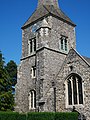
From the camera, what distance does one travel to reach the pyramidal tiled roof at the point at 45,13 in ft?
100.0

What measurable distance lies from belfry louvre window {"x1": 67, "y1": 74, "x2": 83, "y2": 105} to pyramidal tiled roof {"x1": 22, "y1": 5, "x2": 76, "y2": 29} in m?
10.5

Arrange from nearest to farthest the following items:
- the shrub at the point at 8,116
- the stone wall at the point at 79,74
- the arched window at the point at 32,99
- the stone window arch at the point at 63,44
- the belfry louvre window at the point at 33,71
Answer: the shrub at the point at 8,116 < the stone wall at the point at 79,74 < the arched window at the point at 32,99 < the belfry louvre window at the point at 33,71 < the stone window arch at the point at 63,44

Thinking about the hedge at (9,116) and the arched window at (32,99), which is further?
the arched window at (32,99)

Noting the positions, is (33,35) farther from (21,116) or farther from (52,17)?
(21,116)

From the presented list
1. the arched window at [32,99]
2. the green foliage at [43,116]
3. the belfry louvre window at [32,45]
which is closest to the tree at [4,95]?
the arched window at [32,99]

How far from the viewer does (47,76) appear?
26.0 m

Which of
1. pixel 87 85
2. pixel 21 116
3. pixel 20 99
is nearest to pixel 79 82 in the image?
pixel 87 85

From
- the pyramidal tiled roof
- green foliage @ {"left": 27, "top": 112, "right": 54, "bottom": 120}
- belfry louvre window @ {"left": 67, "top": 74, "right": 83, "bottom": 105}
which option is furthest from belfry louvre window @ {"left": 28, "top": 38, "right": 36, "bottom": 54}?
green foliage @ {"left": 27, "top": 112, "right": 54, "bottom": 120}

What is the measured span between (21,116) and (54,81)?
5350 mm

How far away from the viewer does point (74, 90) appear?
2300 cm

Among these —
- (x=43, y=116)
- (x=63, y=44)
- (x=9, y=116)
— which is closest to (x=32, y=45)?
(x=63, y=44)

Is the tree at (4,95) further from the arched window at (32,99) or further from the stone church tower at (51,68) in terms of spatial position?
the arched window at (32,99)

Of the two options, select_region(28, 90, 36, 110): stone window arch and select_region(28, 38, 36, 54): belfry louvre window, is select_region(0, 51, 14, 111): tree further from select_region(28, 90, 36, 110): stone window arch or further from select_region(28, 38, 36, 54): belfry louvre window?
select_region(28, 38, 36, 54): belfry louvre window

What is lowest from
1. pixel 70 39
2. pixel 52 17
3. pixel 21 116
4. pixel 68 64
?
pixel 21 116
